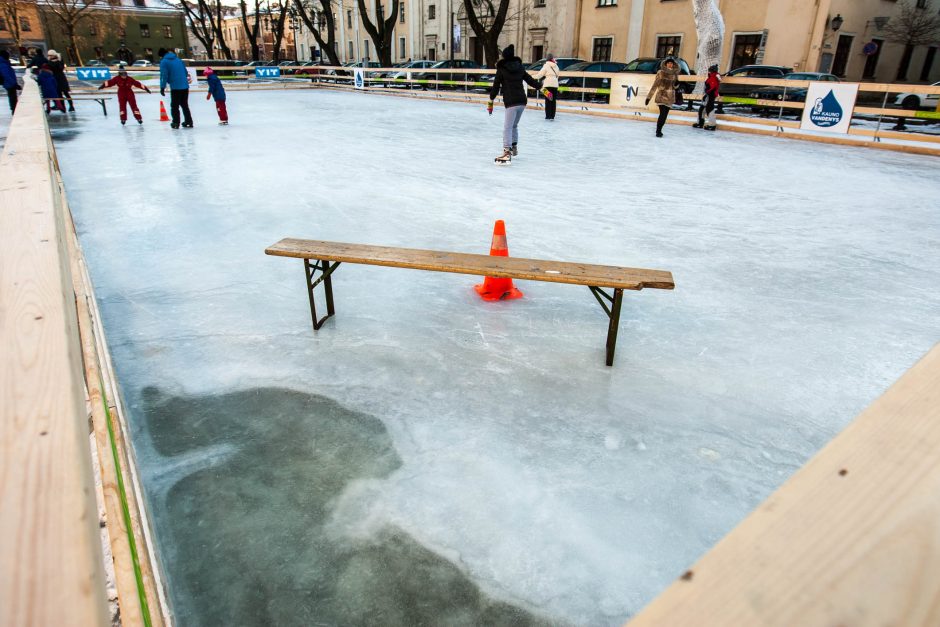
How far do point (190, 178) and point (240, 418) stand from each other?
20.2ft

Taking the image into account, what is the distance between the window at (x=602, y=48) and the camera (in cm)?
2964

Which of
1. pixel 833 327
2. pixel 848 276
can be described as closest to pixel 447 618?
pixel 833 327

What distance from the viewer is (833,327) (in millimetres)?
3936

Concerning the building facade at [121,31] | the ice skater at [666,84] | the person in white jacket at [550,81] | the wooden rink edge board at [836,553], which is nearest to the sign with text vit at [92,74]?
the person in white jacket at [550,81]

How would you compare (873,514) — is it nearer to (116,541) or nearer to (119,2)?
(116,541)

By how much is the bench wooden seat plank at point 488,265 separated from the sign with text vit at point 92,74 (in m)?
28.2

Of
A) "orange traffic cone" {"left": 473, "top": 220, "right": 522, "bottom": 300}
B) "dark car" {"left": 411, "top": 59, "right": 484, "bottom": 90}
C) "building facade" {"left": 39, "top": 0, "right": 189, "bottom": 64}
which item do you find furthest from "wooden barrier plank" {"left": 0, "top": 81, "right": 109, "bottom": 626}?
"building facade" {"left": 39, "top": 0, "right": 189, "bottom": 64}

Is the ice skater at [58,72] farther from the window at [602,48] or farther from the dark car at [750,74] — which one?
the window at [602,48]

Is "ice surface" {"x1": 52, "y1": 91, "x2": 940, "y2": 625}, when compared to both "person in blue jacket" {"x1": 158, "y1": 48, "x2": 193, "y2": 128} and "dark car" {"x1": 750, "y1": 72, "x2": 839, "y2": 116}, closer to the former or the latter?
"person in blue jacket" {"x1": 158, "y1": 48, "x2": 193, "y2": 128}

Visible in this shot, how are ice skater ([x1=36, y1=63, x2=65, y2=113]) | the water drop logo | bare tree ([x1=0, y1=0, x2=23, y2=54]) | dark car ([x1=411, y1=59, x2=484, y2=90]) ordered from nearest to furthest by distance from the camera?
the water drop logo, ice skater ([x1=36, y1=63, x2=65, y2=113]), dark car ([x1=411, y1=59, x2=484, y2=90]), bare tree ([x1=0, y1=0, x2=23, y2=54])

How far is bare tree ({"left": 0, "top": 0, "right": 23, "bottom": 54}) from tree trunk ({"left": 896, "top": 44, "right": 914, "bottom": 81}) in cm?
5362

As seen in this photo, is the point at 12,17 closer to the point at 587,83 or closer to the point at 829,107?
the point at 587,83

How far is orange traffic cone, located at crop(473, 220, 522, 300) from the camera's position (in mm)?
4383

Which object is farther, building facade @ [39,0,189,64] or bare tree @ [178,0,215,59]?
building facade @ [39,0,189,64]
